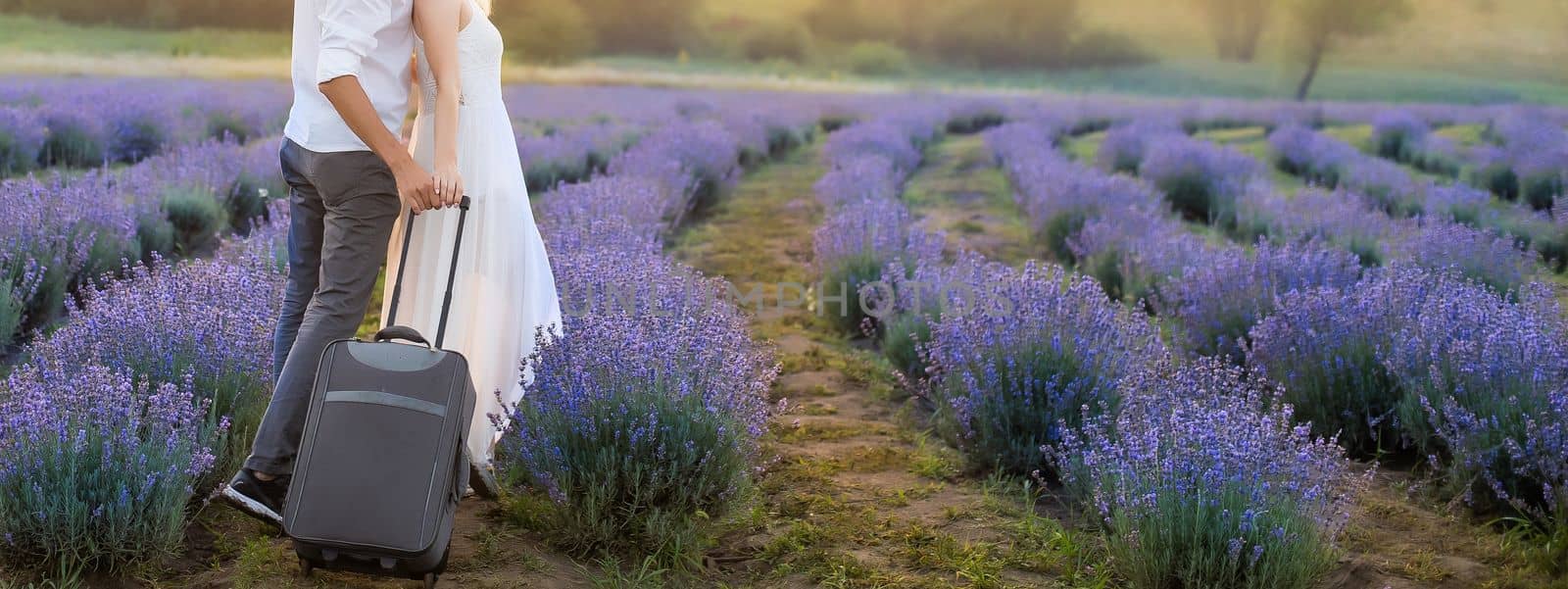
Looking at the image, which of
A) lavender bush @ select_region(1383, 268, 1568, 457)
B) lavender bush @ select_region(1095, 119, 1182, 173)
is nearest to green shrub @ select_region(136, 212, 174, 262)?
lavender bush @ select_region(1383, 268, 1568, 457)

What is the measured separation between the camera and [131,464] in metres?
2.31

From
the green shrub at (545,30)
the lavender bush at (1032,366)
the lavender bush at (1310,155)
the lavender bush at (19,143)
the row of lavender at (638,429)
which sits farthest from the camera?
the green shrub at (545,30)

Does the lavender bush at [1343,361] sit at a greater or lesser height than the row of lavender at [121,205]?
greater

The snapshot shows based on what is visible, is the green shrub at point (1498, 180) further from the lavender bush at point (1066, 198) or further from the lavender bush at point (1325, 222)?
the lavender bush at point (1066, 198)

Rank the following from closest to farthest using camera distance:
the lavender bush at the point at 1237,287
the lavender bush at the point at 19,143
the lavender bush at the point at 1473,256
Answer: the lavender bush at the point at 1237,287 < the lavender bush at the point at 1473,256 < the lavender bush at the point at 19,143

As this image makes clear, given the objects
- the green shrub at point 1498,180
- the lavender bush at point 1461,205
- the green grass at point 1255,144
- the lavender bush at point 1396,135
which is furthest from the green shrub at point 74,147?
the lavender bush at point 1396,135

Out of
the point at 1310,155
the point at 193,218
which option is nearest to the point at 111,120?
the point at 193,218

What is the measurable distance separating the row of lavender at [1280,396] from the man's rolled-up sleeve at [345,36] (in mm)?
1709

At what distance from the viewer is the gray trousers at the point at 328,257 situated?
239 centimetres

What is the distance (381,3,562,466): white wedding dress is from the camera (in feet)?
8.95

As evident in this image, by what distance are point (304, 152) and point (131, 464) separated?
0.69m

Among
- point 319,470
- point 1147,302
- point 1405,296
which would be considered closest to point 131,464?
point 319,470

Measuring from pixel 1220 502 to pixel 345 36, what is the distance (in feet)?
6.27

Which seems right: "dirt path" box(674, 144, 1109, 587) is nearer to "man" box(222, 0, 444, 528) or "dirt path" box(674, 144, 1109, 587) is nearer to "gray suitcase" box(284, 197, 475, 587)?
"gray suitcase" box(284, 197, 475, 587)
